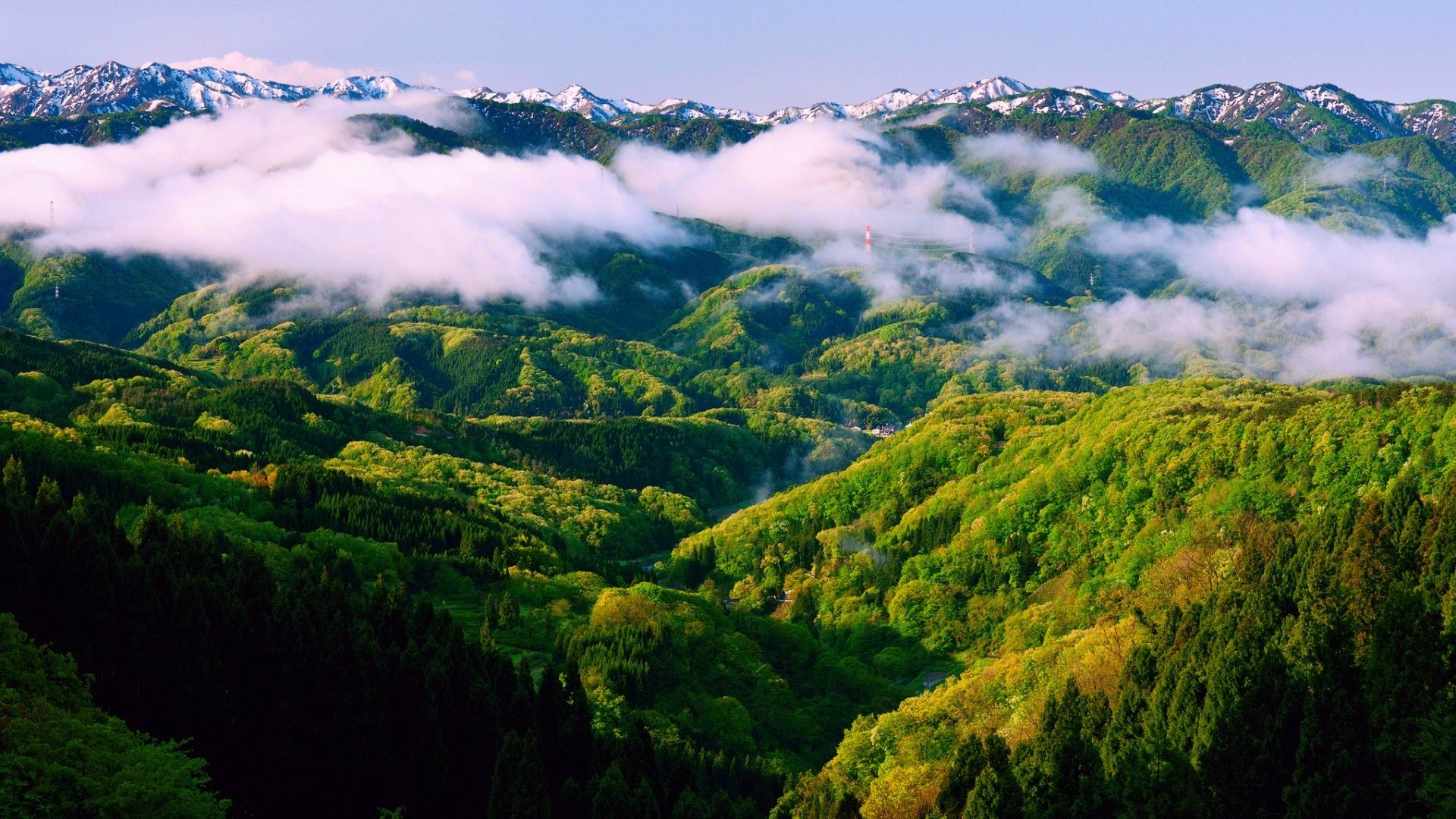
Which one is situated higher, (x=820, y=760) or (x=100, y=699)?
(x=100, y=699)

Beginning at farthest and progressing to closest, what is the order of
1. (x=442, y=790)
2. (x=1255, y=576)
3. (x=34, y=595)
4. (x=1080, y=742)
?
(x=1255, y=576) → (x=442, y=790) → (x=34, y=595) → (x=1080, y=742)

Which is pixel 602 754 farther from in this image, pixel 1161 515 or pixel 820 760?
pixel 1161 515

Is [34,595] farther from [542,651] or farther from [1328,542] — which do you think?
[1328,542]

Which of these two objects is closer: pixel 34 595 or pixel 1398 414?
pixel 34 595

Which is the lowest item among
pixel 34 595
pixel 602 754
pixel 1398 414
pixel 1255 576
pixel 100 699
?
pixel 602 754

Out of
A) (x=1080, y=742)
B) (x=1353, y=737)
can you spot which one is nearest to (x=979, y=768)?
(x=1080, y=742)

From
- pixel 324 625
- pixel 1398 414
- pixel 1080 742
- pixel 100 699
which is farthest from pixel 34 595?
pixel 1398 414

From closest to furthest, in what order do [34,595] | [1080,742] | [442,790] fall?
1. [1080,742]
2. [34,595]
3. [442,790]

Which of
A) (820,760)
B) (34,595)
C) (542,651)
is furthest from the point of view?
(542,651)

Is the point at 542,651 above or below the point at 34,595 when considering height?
below
